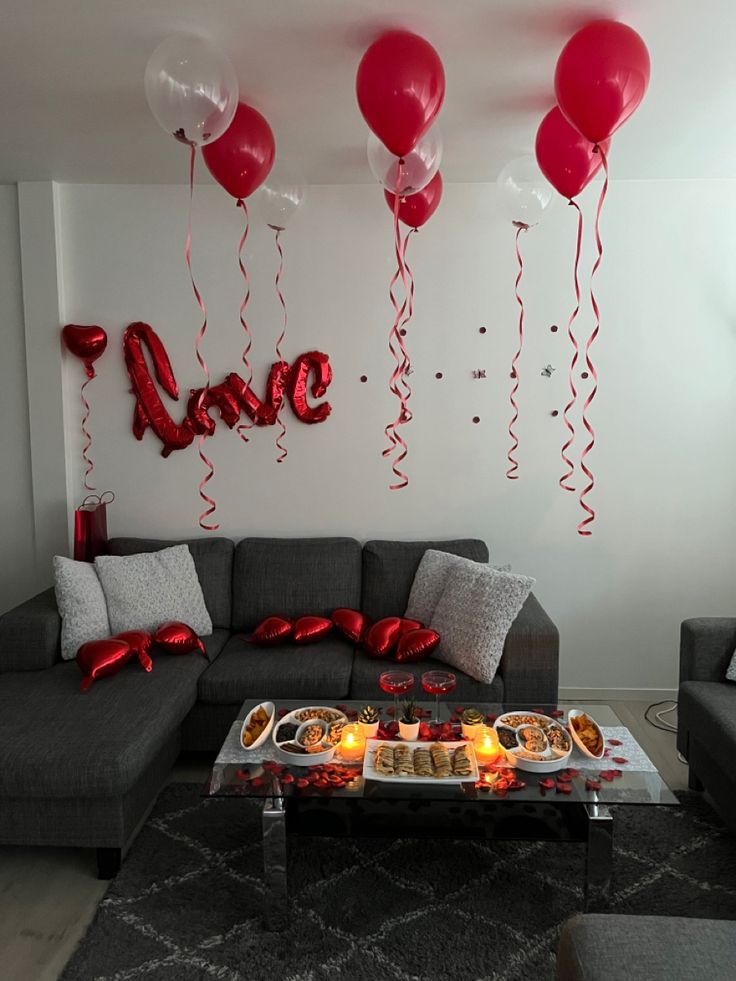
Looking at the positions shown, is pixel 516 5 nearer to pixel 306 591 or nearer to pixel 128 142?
pixel 128 142

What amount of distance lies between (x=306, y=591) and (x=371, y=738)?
1.23m

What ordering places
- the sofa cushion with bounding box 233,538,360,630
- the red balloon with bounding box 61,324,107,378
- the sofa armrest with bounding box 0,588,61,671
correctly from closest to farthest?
the sofa armrest with bounding box 0,588,61,671 → the sofa cushion with bounding box 233,538,360,630 → the red balloon with bounding box 61,324,107,378

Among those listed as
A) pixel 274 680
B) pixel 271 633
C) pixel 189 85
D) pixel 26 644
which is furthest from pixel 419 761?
pixel 189 85

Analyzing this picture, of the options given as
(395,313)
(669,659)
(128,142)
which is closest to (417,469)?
(395,313)

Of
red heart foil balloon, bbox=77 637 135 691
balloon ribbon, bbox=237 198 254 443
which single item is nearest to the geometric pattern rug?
red heart foil balloon, bbox=77 637 135 691

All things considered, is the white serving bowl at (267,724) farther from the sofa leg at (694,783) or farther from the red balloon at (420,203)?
the red balloon at (420,203)

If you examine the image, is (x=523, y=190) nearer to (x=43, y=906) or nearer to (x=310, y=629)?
(x=310, y=629)

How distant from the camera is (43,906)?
89.7 inches

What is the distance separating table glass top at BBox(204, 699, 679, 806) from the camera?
6.88 feet

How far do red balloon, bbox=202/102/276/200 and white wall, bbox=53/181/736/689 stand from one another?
0.98m

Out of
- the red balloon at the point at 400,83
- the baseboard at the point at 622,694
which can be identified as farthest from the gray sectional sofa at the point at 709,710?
the red balloon at the point at 400,83

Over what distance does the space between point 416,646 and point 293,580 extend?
718 millimetres

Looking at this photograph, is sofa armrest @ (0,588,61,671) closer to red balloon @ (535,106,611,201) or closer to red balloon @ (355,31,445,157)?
red balloon @ (355,31,445,157)

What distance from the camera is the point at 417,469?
380 centimetres
